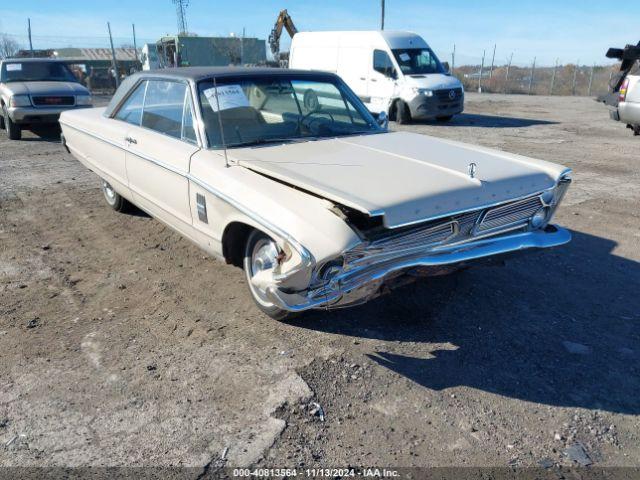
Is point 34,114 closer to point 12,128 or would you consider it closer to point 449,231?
point 12,128

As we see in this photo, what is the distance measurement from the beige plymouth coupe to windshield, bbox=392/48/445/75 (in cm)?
941

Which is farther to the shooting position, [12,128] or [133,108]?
[12,128]

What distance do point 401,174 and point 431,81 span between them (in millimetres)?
11100

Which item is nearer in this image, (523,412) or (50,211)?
(523,412)

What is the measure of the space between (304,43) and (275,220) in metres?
13.8

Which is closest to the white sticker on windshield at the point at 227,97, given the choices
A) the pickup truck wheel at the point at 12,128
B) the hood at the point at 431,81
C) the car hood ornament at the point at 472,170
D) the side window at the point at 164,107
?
the side window at the point at 164,107

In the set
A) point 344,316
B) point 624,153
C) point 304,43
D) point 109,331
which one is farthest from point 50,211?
point 304,43

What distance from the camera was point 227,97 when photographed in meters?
4.25

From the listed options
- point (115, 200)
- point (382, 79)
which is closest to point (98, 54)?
point (382, 79)

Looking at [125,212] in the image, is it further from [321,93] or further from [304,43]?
[304,43]

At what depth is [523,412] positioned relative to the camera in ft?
9.38

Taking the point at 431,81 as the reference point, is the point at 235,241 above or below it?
below

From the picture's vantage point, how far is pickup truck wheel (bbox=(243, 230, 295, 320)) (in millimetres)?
3277

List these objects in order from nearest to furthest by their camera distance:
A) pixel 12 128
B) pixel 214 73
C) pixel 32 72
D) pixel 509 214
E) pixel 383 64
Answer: pixel 509 214 → pixel 214 73 → pixel 12 128 → pixel 32 72 → pixel 383 64
